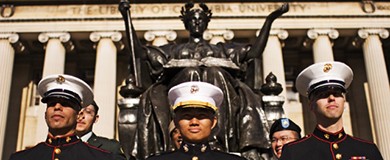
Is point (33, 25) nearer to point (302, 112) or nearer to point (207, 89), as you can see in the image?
point (302, 112)

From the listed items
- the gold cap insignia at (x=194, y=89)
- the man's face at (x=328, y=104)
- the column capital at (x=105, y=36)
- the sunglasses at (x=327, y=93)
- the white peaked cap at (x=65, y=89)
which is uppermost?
the column capital at (x=105, y=36)

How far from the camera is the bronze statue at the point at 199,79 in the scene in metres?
7.08

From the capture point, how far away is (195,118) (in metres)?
4.13

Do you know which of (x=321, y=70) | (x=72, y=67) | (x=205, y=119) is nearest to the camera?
(x=205, y=119)

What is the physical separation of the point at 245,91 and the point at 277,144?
1.58 metres

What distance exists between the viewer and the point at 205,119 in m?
4.15

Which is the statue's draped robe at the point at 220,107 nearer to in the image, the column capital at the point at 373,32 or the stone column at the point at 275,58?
the stone column at the point at 275,58

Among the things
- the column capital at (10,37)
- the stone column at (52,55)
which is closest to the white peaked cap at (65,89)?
the stone column at (52,55)

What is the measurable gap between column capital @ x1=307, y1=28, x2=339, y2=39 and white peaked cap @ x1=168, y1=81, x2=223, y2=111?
1123 inches

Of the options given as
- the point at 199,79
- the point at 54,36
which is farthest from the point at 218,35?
the point at 199,79

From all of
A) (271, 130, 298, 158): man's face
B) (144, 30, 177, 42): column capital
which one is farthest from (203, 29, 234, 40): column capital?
(271, 130, 298, 158): man's face

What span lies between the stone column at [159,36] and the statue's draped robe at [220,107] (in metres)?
23.5

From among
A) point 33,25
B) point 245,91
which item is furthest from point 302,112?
point 245,91

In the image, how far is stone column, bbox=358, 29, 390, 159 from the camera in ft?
93.0
